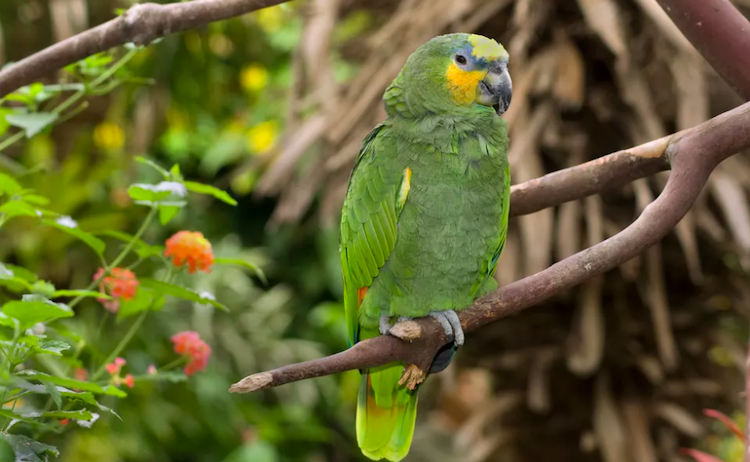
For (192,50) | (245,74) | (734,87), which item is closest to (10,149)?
(192,50)

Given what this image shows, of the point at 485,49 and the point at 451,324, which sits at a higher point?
the point at 485,49

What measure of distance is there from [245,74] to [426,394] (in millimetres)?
1270

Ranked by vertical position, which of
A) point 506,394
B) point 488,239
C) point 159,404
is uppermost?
point 488,239

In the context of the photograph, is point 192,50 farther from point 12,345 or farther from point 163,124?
point 12,345

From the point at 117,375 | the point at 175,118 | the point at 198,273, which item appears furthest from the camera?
the point at 175,118

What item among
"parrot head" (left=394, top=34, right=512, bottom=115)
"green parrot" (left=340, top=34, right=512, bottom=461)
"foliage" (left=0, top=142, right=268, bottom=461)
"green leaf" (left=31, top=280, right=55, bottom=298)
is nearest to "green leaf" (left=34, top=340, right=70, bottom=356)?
"foliage" (left=0, top=142, right=268, bottom=461)

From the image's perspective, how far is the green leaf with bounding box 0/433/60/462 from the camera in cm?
60

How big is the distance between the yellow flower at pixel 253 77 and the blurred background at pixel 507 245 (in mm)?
255

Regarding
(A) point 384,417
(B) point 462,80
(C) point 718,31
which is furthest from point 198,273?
(C) point 718,31

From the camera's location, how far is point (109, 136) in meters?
2.65

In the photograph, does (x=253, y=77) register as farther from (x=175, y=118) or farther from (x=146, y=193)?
(x=146, y=193)

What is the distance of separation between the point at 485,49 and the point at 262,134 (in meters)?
1.83

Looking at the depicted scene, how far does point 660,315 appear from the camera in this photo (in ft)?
5.12

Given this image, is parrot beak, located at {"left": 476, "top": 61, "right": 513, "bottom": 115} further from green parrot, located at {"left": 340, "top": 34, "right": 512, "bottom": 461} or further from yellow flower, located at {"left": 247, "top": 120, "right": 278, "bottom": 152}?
yellow flower, located at {"left": 247, "top": 120, "right": 278, "bottom": 152}
